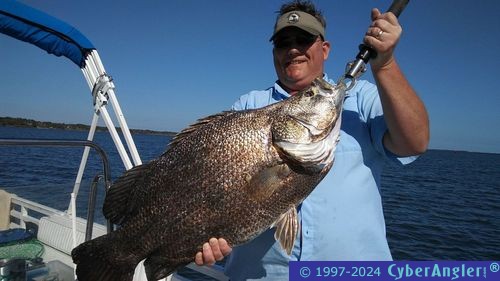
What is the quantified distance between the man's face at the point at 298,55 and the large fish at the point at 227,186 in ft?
2.21

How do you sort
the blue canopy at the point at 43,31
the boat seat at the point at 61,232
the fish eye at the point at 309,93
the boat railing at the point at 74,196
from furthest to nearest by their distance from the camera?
the boat seat at the point at 61,232 < the blue canopy at the point at 43,31 < the boat railing at the point at 74,196 < the fish eye at the point at 309,93

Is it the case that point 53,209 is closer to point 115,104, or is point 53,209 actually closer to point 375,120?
point 115,104

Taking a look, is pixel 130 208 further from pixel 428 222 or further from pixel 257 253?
pixel 428 222

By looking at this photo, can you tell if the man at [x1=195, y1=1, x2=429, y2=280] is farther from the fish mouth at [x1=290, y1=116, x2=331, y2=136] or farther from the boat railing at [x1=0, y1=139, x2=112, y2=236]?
the boat railing at [x1=0, y1=139, x2=112, y2=236]

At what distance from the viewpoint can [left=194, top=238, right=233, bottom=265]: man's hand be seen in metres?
2.47

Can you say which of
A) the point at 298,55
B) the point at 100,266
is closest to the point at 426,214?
the point at 298,55

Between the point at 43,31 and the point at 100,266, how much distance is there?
3.49 m

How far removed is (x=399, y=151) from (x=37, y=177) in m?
29.0

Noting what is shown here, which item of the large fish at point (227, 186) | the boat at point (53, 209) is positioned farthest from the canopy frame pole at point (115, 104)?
the large fish at point (227, 186)

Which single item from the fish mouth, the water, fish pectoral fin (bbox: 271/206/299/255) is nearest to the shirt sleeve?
the fish mouth

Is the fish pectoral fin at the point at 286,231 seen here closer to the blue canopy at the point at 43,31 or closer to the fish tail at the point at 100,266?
the fish tail at the point at 100,266

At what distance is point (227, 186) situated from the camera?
2.46 meters

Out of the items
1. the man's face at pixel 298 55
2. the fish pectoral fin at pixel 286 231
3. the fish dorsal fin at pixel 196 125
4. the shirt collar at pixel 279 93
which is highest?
the man's face at pixel 298 55

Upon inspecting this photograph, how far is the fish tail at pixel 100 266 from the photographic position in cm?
262
